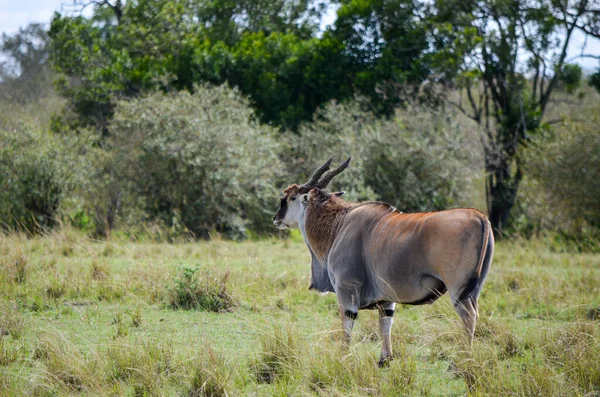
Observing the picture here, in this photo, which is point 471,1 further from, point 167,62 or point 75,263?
point 75,263

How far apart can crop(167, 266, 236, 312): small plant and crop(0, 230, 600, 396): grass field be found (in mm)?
18

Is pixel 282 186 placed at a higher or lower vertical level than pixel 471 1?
lower

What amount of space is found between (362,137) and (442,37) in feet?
14.3

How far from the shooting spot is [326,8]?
2912 cm

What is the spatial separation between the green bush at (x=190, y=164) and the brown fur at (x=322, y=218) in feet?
31.7

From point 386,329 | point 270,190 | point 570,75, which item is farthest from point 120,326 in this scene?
point 570,75

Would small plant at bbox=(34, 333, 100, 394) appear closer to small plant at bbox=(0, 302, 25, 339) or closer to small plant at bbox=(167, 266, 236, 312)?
small plant at bbox=(0, 302, 25, 339)

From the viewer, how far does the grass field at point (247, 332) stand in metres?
5.20

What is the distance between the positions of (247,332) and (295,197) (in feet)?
4.54

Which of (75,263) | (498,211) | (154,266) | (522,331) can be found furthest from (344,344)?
(498,211)

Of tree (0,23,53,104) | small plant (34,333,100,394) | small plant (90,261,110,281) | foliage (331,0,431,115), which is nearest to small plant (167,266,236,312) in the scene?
small plant (90,261,110,281)

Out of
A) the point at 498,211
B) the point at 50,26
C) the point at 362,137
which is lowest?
the point at 498,211

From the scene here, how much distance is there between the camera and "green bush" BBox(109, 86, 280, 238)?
55.0ft

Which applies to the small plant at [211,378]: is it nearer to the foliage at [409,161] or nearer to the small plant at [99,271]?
the small plant at [99,271]
